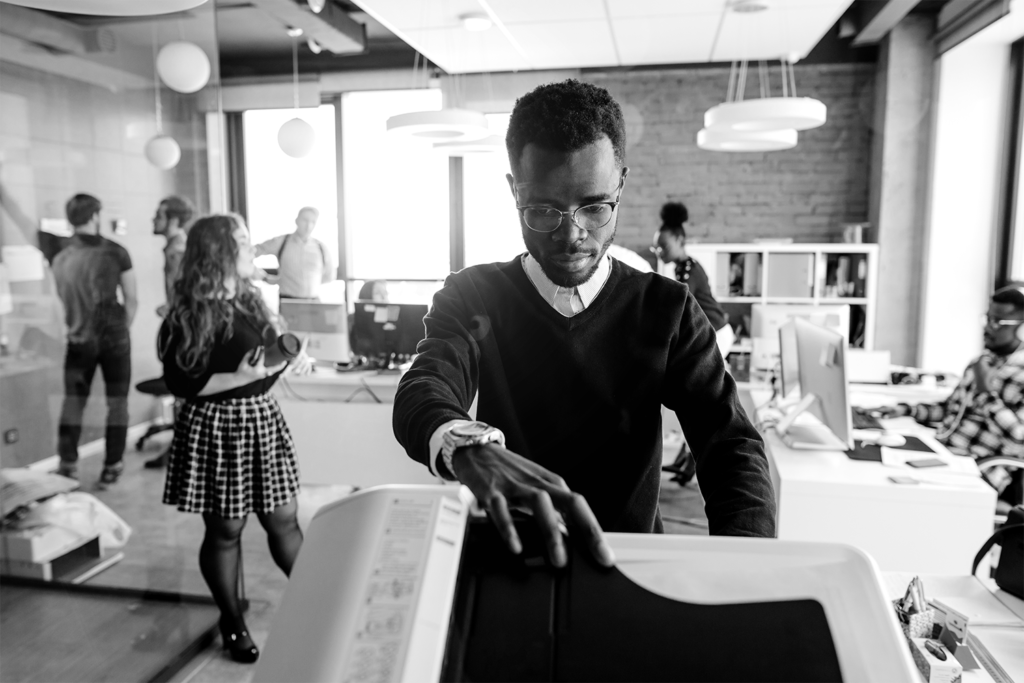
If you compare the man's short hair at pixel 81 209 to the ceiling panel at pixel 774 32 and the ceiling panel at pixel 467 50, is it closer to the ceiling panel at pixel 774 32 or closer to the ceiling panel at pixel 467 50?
the ceiling panel at pixel 467 50

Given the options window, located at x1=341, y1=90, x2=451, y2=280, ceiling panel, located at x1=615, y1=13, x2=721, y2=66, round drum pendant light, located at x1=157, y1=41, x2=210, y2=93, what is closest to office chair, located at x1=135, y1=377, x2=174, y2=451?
round drum pendant light, located at x1=157, y1=41, x2=210, y2=93

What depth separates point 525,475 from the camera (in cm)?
56

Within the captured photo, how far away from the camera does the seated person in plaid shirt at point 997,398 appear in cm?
291

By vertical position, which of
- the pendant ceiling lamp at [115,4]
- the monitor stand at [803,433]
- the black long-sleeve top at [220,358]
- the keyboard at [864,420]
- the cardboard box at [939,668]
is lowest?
the keyboard at [864,420]

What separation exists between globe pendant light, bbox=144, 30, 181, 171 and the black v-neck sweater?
8.92 feet

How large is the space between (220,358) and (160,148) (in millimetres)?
1447

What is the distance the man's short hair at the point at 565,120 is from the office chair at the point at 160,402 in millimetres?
2358

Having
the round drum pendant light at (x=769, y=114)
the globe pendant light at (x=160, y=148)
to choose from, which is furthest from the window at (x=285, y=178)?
the round drum pendant light at (x=769, y=114)

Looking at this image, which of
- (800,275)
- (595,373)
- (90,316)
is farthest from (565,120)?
(800,275)

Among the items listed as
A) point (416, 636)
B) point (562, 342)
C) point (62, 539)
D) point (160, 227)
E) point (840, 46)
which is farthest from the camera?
point (840, 46)

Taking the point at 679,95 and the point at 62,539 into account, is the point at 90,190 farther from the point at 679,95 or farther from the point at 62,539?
the point at 679,95

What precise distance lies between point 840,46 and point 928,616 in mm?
5812

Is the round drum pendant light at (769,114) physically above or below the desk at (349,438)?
above

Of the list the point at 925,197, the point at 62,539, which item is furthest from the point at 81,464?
the point at 925,197
